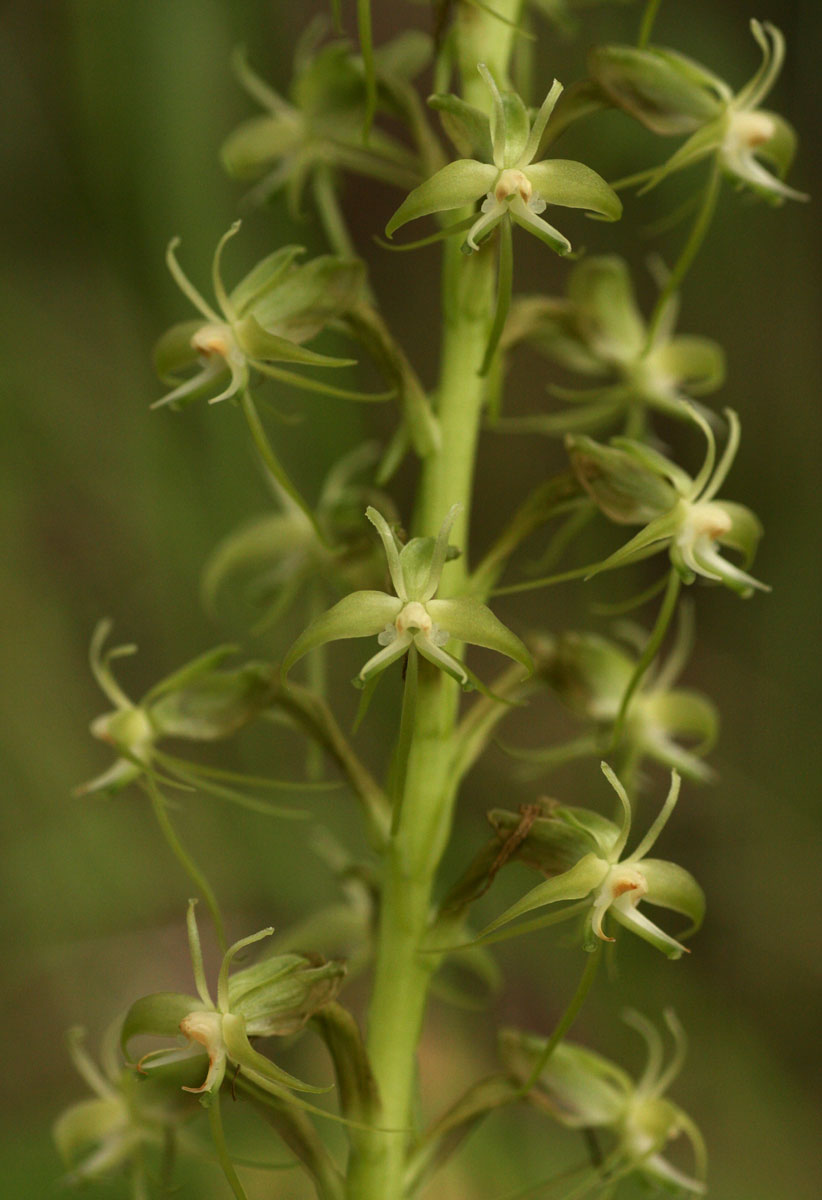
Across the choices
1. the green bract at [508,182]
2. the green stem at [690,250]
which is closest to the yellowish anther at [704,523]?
the green stem at [690,250]

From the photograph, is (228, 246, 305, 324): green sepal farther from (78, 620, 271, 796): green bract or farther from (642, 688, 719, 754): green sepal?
(642, 688, 719, 754): green sepal

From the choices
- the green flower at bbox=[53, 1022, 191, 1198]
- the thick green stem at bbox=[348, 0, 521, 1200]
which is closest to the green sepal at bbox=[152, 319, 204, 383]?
the thick green stem at bbox=[348, 0, 521, 1200]

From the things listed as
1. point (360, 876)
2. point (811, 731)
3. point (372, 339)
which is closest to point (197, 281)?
point (372, 339)

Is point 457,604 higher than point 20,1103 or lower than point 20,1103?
higher

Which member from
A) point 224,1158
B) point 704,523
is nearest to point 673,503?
point 704,523

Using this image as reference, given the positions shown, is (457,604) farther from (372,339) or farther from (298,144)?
(298,144)

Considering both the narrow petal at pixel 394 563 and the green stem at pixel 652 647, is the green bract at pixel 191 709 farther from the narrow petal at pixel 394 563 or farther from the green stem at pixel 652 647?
the green stem at pixel 652 647
